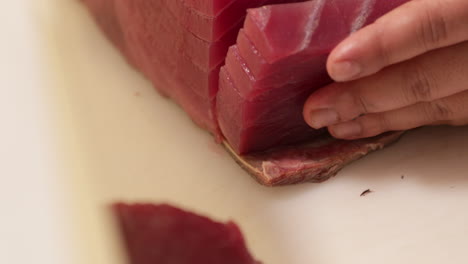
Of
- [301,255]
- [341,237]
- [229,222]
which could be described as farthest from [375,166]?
[229,222]

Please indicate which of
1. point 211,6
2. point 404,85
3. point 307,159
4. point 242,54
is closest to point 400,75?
point 404,85

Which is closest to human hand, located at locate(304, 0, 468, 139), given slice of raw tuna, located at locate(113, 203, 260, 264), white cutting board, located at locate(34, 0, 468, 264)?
white cutting board, located at locate(34, 0, 468, 264)

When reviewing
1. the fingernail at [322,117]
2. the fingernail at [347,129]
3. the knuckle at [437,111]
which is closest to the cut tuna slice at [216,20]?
the fingernail at [322,117]

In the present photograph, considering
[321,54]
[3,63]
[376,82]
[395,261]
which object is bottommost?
[395,261]

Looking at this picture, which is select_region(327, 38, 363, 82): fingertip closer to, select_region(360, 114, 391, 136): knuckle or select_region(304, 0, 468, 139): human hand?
select_region(304, 0, 468, 139): human hand

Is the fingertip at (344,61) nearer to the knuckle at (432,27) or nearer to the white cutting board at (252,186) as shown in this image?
the knuckle at (432,27)

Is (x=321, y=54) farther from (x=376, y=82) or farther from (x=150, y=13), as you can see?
(x=150, y=13)
